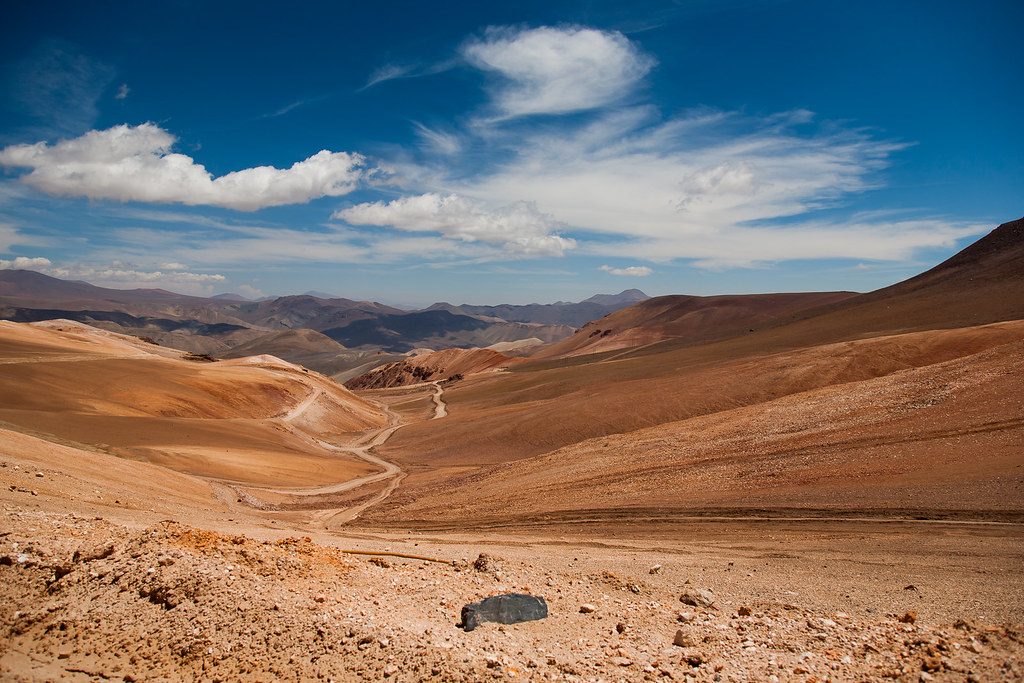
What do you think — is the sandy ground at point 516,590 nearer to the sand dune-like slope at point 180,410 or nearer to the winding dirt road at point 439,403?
the sand dune-like slope at point 180,410

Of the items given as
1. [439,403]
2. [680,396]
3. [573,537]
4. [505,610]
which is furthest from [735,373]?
[439,403]

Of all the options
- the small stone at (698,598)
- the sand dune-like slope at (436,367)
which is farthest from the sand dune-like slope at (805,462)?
the sand dune-like slope at (436,367)

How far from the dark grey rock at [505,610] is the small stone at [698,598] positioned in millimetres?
2675

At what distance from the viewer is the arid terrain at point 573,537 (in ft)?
27.0

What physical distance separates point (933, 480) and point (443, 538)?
14.1 meters

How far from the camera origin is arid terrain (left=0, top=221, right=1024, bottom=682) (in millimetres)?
8227

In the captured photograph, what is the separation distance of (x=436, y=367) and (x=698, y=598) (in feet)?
407

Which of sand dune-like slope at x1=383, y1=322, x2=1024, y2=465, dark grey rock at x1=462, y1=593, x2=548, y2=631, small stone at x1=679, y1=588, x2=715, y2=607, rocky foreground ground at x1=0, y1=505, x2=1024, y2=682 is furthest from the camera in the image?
sand dune-like slope at x1=383, y1=322, x2=1024, y2=465

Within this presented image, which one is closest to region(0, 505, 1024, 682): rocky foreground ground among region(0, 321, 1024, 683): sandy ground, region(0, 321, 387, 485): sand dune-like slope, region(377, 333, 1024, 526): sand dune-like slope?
region(0, 321, 1024, 683): sandy ground

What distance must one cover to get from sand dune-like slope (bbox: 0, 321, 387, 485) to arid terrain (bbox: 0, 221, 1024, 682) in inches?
16.6

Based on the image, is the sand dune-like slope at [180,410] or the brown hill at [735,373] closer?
the sand dune-like slope at [180,410]

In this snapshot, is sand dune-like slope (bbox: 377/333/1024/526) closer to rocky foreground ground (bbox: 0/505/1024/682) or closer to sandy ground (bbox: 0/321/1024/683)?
sandy ground (bbox: 0/321/1024/683)

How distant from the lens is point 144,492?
65.0 ft

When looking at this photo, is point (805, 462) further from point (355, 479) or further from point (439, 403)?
point (439, 403)
